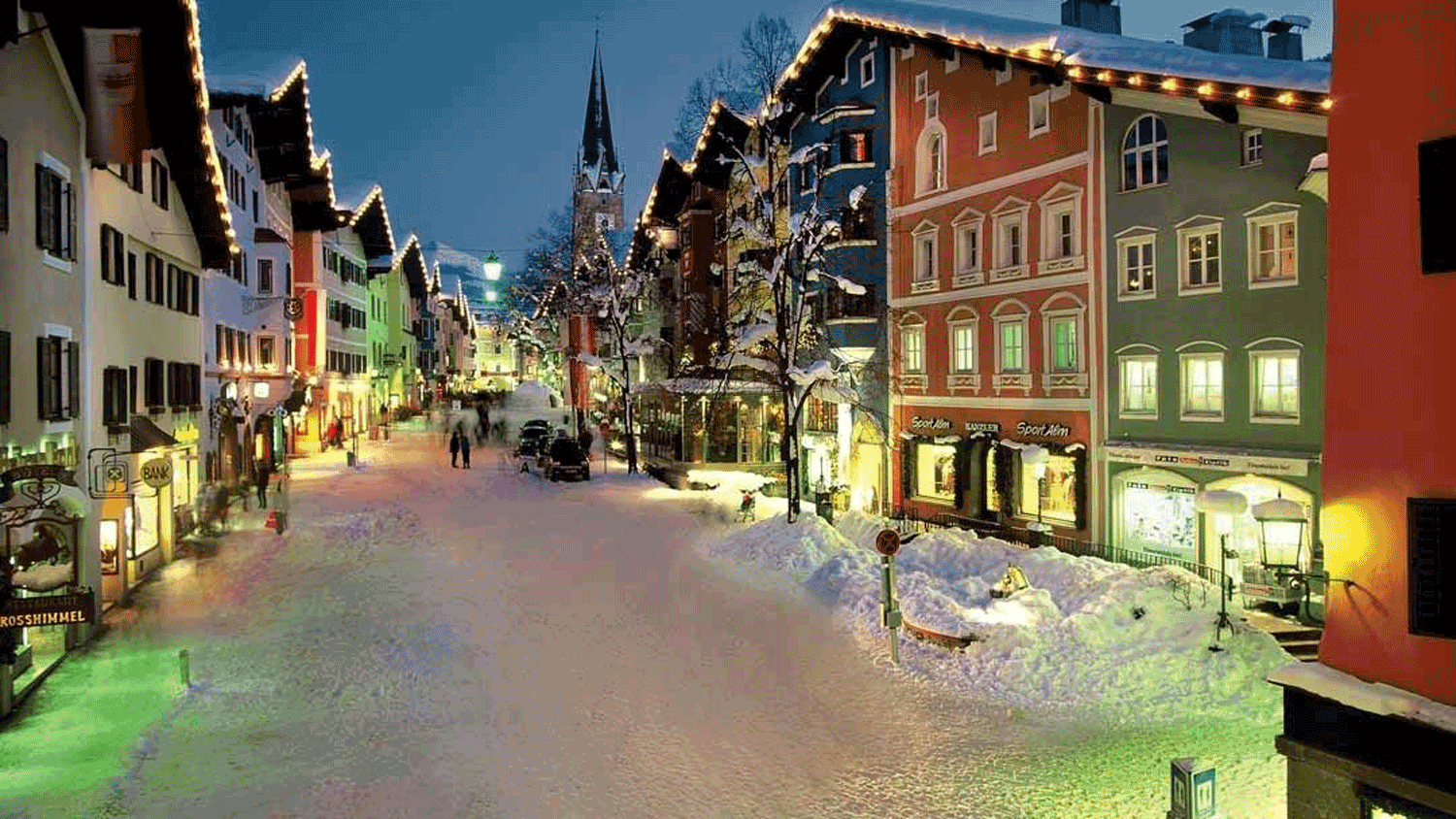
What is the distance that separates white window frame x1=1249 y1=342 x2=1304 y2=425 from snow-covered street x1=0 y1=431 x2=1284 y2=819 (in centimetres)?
685

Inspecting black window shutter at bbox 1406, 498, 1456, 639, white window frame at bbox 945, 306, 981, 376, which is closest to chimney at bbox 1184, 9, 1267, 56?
white window frame at bbox 945, 306, 981, 376

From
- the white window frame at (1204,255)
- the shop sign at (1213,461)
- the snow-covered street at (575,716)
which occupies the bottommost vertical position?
the snow-covered street at (575,716)

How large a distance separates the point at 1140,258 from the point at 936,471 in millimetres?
9017

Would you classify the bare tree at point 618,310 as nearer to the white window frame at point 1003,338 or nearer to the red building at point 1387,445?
the white window frame at point 1003,338

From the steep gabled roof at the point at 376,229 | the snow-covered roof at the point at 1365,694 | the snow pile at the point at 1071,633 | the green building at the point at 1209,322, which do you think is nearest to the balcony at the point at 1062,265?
the green building at the point at 1209,322

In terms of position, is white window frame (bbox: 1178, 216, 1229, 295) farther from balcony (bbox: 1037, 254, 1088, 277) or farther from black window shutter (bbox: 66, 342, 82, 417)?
black window shutter (bbox: 66, 342, 82, 417)

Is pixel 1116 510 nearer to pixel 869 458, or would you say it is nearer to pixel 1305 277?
pixel 1305 277

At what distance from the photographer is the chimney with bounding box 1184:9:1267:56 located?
26.6 metres

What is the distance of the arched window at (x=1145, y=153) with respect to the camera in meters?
22.5

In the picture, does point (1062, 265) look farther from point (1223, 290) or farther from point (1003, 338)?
point (1223, 290)

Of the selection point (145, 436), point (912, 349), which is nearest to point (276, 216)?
point (145, 436)

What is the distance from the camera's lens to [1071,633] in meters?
15.2

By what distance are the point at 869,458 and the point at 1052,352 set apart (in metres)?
8.44

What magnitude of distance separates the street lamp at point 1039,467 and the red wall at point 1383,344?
1649 cm
